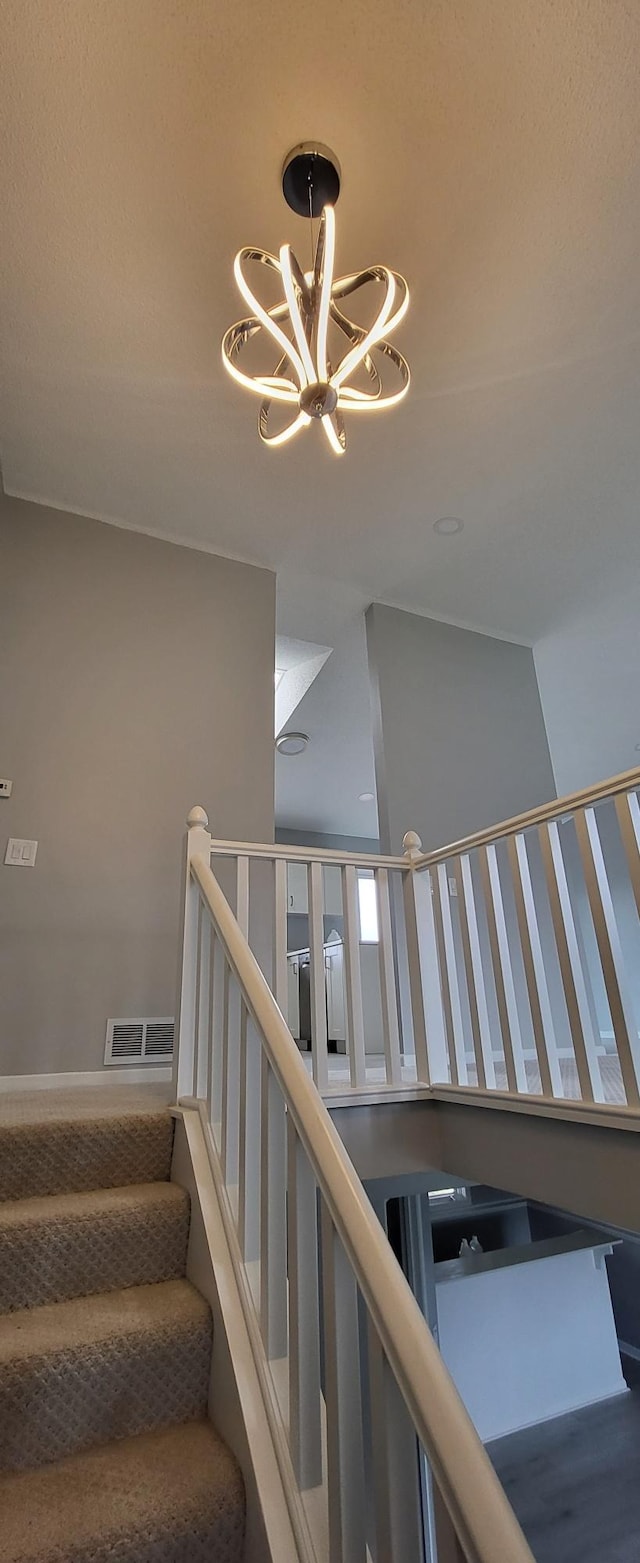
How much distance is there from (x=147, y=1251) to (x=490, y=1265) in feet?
13.7

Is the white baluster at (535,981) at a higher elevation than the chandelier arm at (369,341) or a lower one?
lower

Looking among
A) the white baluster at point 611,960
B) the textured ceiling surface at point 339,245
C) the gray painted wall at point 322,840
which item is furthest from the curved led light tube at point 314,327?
the gray painted wall at point 322,840

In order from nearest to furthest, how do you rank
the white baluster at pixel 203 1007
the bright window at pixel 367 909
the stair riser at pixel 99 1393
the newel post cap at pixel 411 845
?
1. the stair riser at pixel 99 1393
2. the white baluster at pixel 203 1007
3. the newel post cap at pixel 411 845
4. the bright window at pixel 367 909

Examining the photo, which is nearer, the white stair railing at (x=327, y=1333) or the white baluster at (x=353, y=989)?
the white stair railing at (x=327, y=1333)

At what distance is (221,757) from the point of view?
347 centimetres

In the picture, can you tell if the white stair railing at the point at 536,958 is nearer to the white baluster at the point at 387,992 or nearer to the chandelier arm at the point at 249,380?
the white baluster at the point at 387,992

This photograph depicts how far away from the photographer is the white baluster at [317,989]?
2.19 metres

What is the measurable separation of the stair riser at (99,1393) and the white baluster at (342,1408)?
46 cm

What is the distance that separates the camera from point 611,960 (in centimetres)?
178

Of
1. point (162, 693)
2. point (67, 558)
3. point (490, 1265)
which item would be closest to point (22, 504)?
point (67, 558)

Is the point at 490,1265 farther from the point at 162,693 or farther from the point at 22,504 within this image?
the point at 22,504

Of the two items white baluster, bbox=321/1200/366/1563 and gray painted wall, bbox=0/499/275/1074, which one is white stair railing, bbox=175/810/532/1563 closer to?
white baluster, bbox=321/1200/366/1563

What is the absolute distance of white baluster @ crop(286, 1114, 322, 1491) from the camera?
1065 millimetres

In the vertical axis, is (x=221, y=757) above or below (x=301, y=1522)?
above
